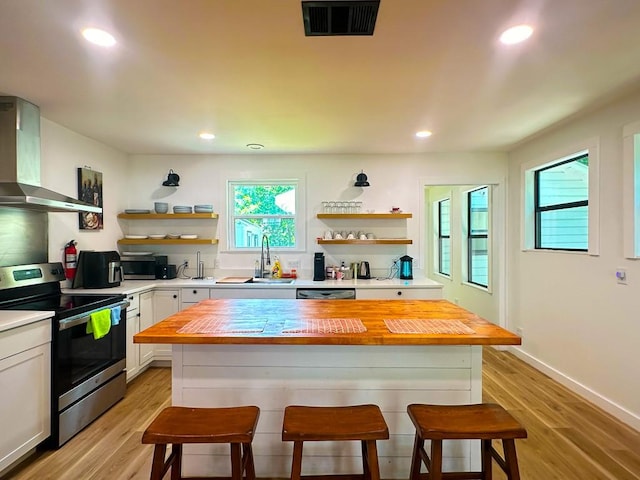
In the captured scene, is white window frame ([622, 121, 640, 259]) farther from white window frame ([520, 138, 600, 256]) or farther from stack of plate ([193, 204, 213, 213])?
stack of plate ([193, 204, 213, 213])

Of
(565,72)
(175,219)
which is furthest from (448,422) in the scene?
(175,219)

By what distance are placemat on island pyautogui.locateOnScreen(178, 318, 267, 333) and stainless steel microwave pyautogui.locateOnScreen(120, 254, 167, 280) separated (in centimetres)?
249

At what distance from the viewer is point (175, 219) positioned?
439 cm

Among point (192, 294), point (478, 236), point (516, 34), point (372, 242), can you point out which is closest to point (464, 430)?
point (516, 34)

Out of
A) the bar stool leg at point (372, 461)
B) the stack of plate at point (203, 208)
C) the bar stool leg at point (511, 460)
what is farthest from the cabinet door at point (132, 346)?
the bar stool leg at point (511, 460)

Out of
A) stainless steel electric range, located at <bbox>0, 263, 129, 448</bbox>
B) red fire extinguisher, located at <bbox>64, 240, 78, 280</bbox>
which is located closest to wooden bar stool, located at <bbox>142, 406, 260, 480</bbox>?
stainless steel electric range, located at <bbox>0, 263, 129, 448</bbox>

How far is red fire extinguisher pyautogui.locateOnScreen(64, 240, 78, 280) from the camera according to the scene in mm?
3303

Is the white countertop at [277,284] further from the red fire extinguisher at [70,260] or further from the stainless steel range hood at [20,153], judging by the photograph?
the stainless steel range hood at [20,153]

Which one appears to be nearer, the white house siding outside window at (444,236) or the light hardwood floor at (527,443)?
the light hardwood floor at (527,443)

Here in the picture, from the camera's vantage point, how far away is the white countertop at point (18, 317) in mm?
1988

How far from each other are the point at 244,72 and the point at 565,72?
2.03 meters

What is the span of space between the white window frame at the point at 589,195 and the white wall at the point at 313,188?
95cm

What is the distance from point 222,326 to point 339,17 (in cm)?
164

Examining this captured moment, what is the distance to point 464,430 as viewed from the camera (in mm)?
1496
